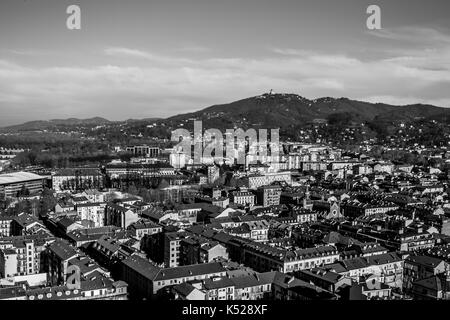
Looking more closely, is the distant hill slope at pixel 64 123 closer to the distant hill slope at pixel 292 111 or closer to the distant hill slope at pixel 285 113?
the distant hill slope at pixel 285 113

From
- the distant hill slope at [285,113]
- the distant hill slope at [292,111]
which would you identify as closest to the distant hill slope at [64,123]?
the distant hill slope at [285,113]

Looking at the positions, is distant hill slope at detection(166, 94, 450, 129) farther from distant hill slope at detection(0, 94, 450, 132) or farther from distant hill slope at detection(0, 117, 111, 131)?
distant hill slope at detection(0, 117, 111, 131)

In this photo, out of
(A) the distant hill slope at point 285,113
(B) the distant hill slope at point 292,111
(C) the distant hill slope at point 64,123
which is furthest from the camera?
(C) the distant hill slope at point 64,123

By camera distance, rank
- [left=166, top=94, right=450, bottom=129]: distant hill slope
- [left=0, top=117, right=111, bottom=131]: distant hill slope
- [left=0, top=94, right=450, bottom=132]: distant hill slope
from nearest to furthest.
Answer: [left=0, top=94, right=450, bottom=132]: distant hill slope < [left=166, top=94, right=450, bottom=129]: distant hill slope < [left=0, top=117, right=111, bottom=131]: distant hill slope

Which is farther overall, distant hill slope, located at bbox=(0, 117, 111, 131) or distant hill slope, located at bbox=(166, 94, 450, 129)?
distant hill slope, located at bbox=(0, 117, 111, 131)

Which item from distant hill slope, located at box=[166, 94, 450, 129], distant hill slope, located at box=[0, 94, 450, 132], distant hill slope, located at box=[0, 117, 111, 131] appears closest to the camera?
distant hill slope, located at box=[0, 94, 450, 132]

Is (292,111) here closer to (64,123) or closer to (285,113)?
(285,113)

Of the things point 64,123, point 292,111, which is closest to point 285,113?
point 292,111

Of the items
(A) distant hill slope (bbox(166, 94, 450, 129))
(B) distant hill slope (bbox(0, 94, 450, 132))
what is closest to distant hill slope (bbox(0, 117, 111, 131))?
(B) distant hill slope (bbox(0, 94, 450, 132))

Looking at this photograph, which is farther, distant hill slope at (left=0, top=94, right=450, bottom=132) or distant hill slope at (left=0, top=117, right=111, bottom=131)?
distant hill slope at (left=0, top=117, right=111, bottom=131)
